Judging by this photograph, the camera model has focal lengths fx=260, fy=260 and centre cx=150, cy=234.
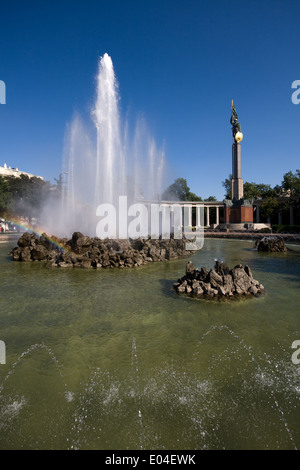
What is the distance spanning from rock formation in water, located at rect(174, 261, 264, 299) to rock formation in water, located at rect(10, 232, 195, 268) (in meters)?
7.16

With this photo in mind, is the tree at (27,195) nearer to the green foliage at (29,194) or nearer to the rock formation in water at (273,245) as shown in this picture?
the green foliage at (29,194)

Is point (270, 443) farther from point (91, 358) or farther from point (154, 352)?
point (91, 358)

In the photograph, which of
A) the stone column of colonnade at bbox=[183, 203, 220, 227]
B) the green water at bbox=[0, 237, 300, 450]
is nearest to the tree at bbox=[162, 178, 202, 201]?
the stone column of colonnade at bbox=[183, 203, 220, 227]

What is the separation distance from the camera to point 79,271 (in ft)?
53.9

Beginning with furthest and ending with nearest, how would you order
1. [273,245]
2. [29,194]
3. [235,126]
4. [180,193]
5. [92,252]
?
[180,193]
[29,194]
[235,126]
[273,245]
[92,252]

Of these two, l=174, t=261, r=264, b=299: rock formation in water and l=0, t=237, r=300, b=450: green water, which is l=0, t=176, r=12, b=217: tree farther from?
l=174, t=261, r=264, b=299: rock formation in water

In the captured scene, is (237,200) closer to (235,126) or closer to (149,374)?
(235,126)

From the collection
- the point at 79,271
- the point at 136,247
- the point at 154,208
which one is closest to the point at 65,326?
the point at 79,271

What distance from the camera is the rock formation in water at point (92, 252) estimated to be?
58.6 ft

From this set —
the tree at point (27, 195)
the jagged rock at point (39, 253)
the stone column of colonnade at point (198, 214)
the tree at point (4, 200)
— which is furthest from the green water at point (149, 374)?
the stone column of colonnade at point (198, 214)

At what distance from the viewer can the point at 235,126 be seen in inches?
2603

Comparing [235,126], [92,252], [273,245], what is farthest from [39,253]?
[235,126]

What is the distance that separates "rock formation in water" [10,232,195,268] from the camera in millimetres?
17859

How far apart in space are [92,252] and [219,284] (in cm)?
1035
